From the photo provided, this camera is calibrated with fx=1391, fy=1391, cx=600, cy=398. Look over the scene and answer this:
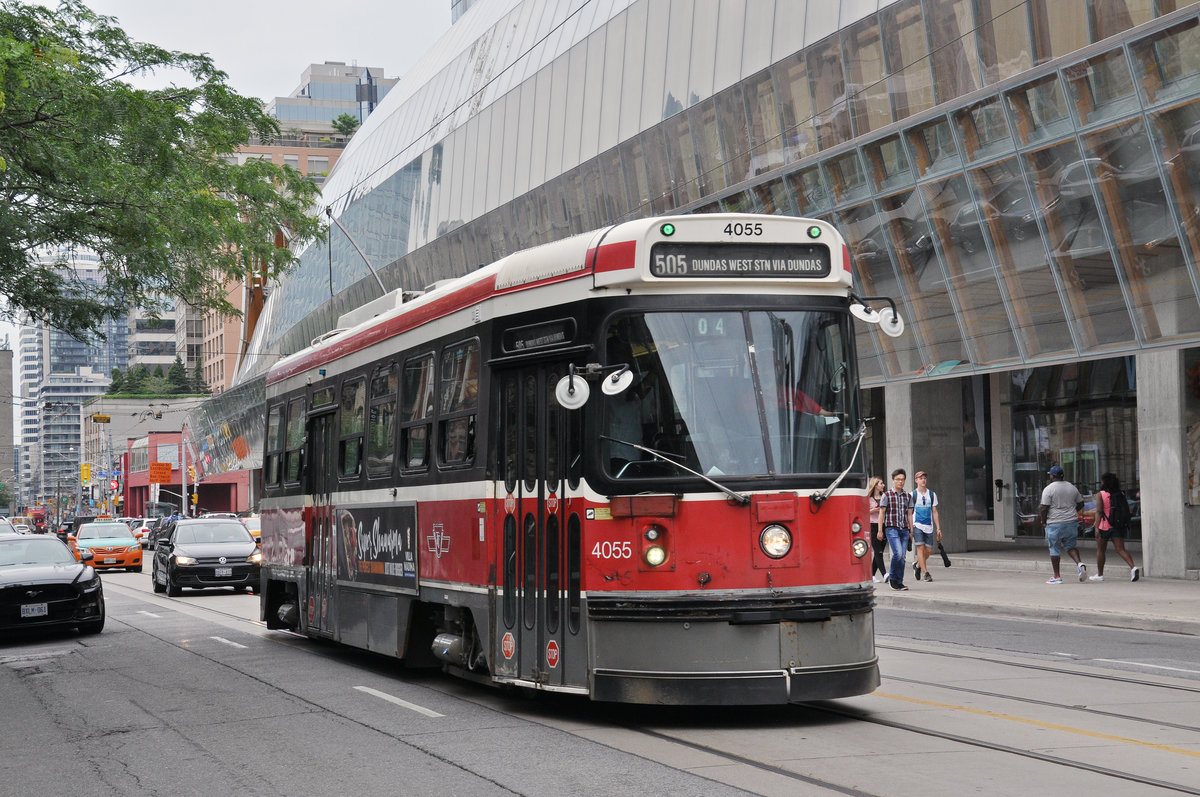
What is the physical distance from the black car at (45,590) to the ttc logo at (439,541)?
28.5ft

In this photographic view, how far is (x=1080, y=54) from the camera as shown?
22.7 metres

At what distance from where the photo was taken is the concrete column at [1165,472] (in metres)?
23.2

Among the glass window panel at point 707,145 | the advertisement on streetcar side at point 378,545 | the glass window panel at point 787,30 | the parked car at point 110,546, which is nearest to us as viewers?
the advertisement on streetcar side at point 378,545

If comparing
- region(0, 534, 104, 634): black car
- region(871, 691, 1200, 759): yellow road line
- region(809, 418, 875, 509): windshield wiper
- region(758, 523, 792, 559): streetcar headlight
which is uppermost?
region(809, 418, 875, 509): windshield wiper

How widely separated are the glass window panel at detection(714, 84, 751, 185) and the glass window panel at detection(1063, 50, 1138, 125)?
9.64 m

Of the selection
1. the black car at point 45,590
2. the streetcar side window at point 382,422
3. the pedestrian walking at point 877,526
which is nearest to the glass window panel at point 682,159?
the pedestrian walking at point 877,526

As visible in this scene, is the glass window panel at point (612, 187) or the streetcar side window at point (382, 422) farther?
the glass window panel at point (612, 187)

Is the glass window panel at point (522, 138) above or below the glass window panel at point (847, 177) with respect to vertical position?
above

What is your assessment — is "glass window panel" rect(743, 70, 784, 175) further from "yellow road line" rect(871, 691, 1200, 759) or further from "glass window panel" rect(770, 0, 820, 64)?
"yellow road line" rect(871, 691, 1200, 759)

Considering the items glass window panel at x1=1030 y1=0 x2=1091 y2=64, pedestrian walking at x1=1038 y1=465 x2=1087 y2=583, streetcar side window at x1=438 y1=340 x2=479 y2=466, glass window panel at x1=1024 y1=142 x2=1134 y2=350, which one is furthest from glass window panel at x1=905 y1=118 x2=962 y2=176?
streetcar side window at x1=438 y1=340 x2=479 y2=466

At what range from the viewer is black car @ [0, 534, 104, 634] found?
17625 mm

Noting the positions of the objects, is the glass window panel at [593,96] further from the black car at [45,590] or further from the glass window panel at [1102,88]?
the black car at [45,590]

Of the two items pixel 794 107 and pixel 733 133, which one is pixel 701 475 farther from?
pixel 733 133

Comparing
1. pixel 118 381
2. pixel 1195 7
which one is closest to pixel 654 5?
pixel 1195 7
